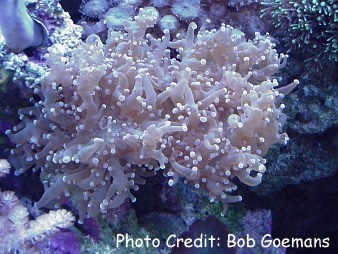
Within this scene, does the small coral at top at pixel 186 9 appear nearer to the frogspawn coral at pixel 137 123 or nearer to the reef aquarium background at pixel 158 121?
the reef aquarium background at pixel 158 121

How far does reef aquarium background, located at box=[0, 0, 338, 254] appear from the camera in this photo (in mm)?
2402

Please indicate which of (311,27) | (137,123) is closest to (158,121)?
(137,123)

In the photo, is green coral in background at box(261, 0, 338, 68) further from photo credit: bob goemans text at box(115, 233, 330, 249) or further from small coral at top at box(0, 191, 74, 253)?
small coral at top at box(0, 191, 74, 253)

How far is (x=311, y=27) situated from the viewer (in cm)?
291

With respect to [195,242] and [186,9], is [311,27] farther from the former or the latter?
[195,242]

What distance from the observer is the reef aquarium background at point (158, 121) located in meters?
2.40

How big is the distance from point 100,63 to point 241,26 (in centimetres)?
133

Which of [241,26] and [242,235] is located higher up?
[241,26]

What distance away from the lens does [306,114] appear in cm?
305

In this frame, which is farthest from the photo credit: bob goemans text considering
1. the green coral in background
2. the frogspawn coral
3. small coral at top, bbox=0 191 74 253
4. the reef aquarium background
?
the green coral in background

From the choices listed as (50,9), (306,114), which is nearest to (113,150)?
(50,9)

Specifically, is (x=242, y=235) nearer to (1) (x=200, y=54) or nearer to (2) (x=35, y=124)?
(1) (x=200, y=54)

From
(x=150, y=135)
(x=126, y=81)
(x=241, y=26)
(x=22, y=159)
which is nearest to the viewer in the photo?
(x=150, y=135)

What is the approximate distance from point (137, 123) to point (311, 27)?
1480mm
